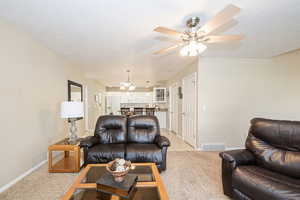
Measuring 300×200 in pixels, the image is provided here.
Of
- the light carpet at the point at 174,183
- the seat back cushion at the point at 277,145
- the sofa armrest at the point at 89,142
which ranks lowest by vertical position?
the light carpet at the point at 174,183

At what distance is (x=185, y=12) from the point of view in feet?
6.23

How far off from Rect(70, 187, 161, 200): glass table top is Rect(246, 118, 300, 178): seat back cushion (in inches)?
55.4

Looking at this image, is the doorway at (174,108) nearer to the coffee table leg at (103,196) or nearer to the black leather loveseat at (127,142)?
the black leather loveseat at (127,142)

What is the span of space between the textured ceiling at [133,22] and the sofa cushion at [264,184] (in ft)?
6.40

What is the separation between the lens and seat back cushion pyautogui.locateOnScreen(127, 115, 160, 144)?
116 inches

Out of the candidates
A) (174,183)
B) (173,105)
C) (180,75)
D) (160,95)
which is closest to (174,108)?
(173,105)

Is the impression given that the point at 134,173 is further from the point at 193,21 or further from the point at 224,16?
the point at 193,21

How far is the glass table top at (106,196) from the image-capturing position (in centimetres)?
130

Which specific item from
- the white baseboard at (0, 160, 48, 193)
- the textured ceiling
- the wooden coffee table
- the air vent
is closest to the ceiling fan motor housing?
the textured ceiling

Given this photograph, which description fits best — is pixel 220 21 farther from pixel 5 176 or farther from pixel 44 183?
pixel 5 176

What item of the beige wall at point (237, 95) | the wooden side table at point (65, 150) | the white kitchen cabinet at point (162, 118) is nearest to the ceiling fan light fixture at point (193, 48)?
the beige wall at point (237, 95)

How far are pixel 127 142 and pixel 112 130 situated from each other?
0.40m

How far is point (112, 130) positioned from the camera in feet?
9.90

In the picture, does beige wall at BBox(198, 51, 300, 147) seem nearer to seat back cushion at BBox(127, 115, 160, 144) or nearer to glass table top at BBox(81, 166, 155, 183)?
seat back cushion at BBox(127, 115, 160, 144)
